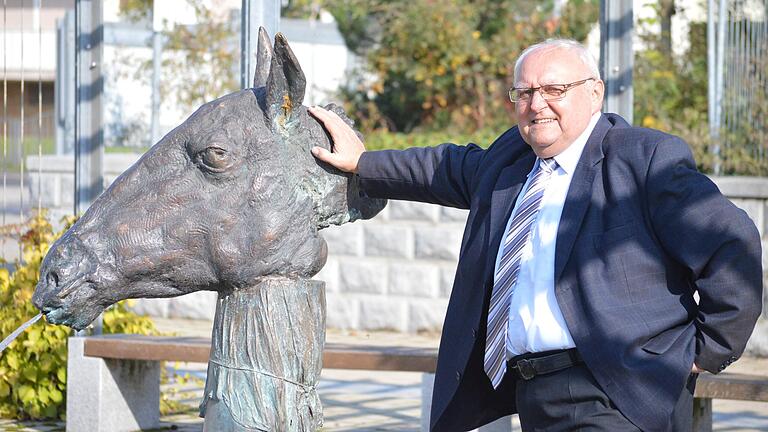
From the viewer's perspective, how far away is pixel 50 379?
5.87m

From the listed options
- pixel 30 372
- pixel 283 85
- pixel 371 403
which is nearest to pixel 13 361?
pixel 30 372

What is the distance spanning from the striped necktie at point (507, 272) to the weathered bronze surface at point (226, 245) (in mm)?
552

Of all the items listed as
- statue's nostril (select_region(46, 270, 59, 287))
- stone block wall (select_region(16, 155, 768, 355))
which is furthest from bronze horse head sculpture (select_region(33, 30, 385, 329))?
stone block wall (select_region(16, 155, 768, 355))

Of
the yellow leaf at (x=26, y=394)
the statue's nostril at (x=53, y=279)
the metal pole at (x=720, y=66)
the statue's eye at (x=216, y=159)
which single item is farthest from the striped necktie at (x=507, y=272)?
the metal pole at (x=720, y=66)

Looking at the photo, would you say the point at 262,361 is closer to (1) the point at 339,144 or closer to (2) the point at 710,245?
(1) the point at 339,144

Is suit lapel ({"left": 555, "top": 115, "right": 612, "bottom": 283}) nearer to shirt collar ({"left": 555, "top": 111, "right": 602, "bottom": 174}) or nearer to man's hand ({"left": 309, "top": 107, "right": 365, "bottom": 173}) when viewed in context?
shirt collar ({"left": 555, "top": 111, "right": 602, "bottom": 174})

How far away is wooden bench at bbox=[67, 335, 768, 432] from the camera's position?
179 inches

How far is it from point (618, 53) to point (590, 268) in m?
2.28

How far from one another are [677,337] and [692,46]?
10105 mm

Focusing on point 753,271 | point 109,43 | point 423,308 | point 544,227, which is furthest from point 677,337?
point 109,43

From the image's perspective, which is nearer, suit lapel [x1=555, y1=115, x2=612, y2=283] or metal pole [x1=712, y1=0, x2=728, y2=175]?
suit lapel [x1=555, y1=115, x2=612, y2=283]

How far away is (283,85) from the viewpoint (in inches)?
106

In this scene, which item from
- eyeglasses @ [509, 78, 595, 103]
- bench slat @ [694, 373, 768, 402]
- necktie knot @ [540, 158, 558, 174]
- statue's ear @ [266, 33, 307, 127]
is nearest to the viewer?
statue's ear @ [266, 33, 307, 127]

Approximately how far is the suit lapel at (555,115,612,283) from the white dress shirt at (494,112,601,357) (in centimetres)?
3
